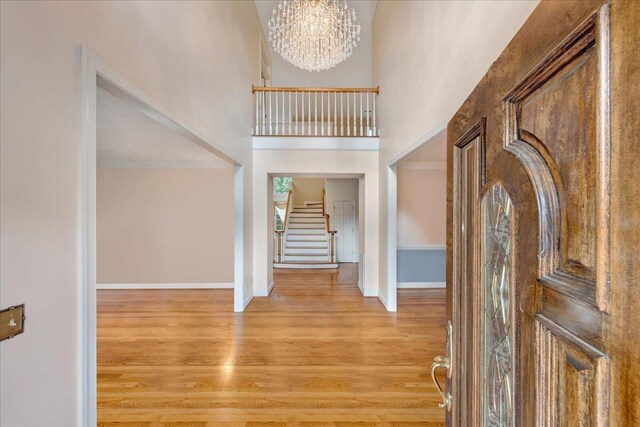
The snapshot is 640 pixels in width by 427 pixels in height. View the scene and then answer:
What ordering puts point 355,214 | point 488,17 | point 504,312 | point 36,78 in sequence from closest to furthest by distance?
point 504,312, point 36,78, point 488,17, point 355,214

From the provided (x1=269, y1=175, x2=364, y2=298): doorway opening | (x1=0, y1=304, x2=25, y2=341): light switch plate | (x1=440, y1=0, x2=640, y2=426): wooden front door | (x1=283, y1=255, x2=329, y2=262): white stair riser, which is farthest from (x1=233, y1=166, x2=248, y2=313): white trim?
(x1=440, y1=0, x2=640, y2=426): wooden front door

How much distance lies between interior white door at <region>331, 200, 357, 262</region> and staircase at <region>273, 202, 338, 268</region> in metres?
0.42

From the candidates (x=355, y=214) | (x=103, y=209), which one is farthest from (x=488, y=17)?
(x=355, y=214)

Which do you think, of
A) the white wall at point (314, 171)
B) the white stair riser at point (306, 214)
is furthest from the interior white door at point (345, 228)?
the white wall at point (314, 171)

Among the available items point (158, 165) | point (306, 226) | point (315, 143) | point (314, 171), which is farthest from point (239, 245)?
point (306, 226)

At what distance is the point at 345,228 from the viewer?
8.74 metres

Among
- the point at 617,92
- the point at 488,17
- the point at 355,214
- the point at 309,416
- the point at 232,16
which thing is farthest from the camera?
the point at 355,214

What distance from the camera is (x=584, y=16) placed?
0.44m

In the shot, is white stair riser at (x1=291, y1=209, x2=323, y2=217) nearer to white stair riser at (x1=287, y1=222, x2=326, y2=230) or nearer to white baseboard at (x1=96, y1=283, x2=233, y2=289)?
white stair riser at (x1=287, y1=222, x2=326, y2=230)

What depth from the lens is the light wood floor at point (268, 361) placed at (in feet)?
7.34

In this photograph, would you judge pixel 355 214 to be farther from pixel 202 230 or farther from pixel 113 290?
pixel 113 290

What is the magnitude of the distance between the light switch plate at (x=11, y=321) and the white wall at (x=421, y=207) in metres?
5.13

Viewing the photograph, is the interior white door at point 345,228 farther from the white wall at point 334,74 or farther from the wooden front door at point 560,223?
the wooden front door at point 560,223

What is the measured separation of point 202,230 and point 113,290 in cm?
183
